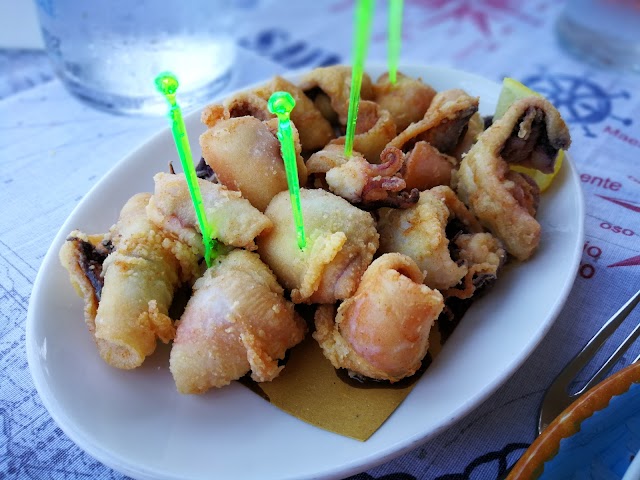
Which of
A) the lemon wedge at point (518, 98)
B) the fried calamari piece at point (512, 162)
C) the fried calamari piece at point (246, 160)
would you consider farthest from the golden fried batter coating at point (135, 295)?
the lemon wedge at point (518, 98)

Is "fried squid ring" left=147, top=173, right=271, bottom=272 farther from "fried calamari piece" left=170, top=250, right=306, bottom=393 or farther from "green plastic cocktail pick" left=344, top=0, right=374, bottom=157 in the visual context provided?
"green plastic cocktail pick" left=344, top=0, right=374, bottom=157

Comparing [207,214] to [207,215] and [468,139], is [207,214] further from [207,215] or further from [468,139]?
[468,139]

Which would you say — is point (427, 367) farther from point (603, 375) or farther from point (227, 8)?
point (227, 8)

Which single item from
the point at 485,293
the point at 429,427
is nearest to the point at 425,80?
the point at 485,293

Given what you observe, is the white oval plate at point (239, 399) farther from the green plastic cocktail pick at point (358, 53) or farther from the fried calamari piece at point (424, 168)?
the green plastic cocktail pick at point (358, 53)

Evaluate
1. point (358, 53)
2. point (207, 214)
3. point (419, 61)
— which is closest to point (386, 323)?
point (207, 214)

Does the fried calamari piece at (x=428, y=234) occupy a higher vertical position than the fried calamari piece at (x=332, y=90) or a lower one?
lower
